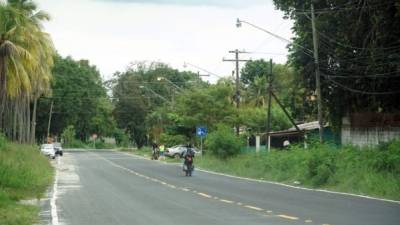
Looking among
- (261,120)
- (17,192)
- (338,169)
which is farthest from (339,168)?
(261,120)

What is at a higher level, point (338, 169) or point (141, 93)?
point (141, 93)

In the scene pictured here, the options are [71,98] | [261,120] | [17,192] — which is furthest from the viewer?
[71,98]

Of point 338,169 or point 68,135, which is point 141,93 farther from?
point 338,169

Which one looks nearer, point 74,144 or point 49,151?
point 49,151

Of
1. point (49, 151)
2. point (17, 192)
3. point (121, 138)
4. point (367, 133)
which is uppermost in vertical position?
point (121, 138)

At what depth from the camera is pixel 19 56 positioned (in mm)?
39906

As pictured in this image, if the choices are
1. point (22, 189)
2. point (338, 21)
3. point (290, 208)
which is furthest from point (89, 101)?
point (290, 208)

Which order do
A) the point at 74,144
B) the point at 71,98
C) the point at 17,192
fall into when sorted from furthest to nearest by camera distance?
1. the point at 74,144
2. the point at 71,98
3. the point at 17,192

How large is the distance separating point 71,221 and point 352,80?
25815 mm

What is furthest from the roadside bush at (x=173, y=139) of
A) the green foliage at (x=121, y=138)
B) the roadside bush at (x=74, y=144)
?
the green foliage at (x=121, y=138)

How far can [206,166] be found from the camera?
48.7 m

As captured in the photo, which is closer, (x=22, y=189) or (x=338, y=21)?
(x=22, y=189)

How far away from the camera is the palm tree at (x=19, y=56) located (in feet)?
130

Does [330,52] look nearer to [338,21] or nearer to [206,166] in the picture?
[338,21]
